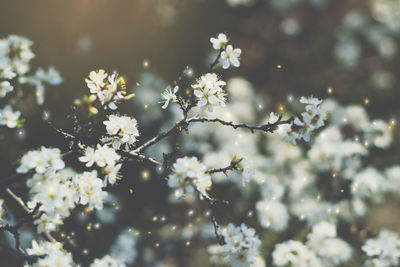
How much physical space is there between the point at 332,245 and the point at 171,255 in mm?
1662

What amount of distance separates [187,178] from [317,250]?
1962mm

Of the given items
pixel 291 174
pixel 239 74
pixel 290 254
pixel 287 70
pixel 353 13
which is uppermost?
pixel 353 13

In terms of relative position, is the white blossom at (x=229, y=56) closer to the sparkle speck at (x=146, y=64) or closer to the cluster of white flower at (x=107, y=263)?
the cluster of white flower at (x=107, y=263)

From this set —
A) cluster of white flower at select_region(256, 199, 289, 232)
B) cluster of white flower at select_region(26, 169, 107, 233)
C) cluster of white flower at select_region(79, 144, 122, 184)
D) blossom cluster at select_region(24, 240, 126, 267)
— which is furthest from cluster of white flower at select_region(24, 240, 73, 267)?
cluster of white flower at select_region(256, 199, 289, 232)

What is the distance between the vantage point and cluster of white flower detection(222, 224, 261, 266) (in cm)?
190

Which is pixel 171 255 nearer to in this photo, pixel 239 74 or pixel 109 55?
pixel 109 55

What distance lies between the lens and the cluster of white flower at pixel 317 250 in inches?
111

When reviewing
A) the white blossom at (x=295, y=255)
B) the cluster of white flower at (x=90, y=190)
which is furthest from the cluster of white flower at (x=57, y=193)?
the white blossom at (x=295, y=255)

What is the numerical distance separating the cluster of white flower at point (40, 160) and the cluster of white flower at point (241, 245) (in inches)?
36.1

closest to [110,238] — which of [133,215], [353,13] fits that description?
[133,215]

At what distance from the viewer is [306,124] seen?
1.93 m

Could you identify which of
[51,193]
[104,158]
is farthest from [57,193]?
[104,158]

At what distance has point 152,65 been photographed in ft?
17.9

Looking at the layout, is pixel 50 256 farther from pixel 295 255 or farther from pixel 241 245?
pixel 295 255
